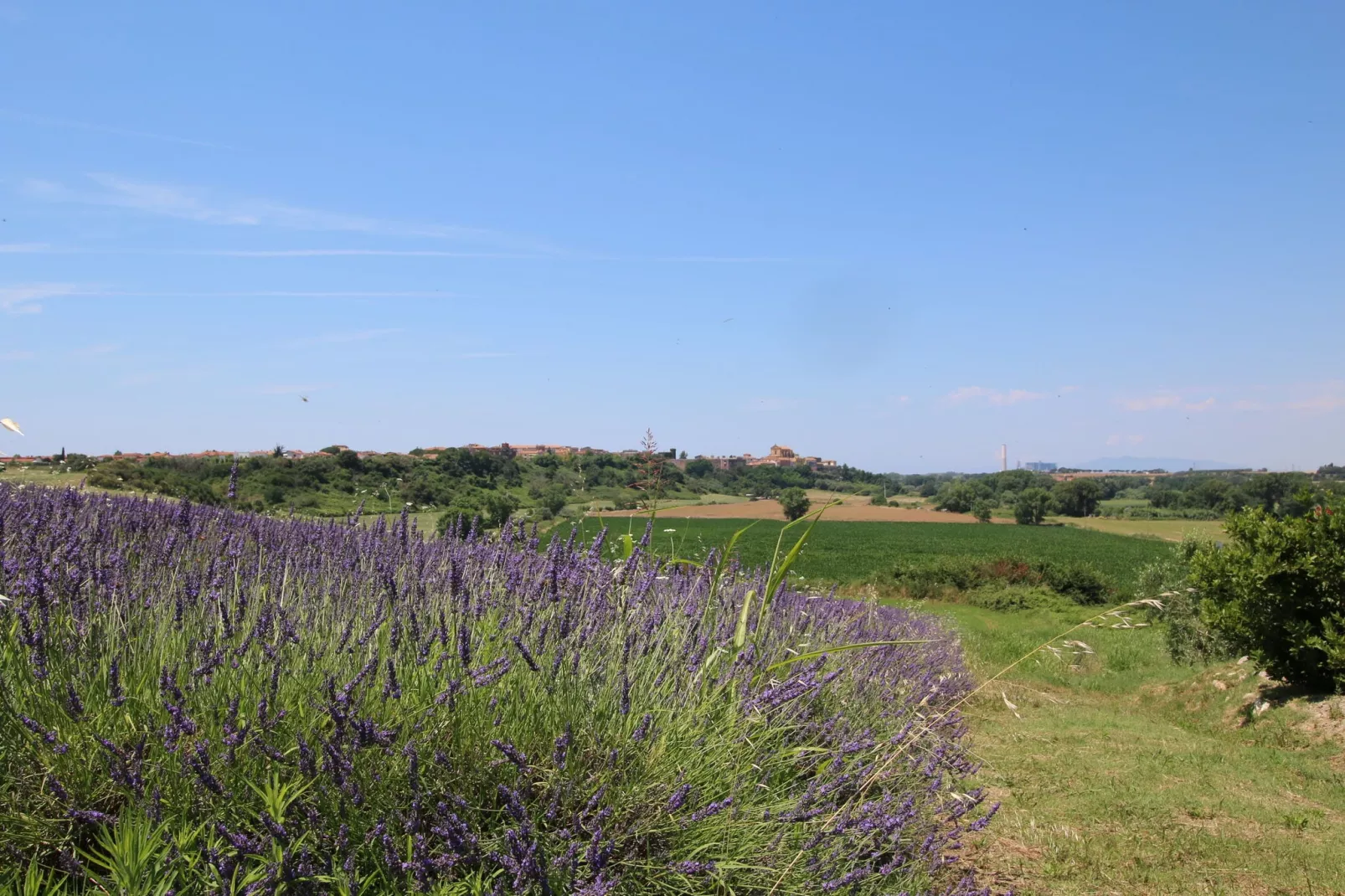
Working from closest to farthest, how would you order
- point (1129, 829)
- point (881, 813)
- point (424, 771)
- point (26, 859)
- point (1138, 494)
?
point (26, 859) → point (424, 771) → point (881, 813) → point (1129, 829) → point (1138, 494)

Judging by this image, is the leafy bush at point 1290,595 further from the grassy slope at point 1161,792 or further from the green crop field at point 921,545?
the green crop field at point 921,545

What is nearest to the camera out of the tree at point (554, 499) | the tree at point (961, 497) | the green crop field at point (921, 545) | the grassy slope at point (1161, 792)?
the grassy slope at point (1161, 792)

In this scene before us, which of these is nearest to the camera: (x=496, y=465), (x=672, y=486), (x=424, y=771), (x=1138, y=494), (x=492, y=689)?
(x=424, y=771)

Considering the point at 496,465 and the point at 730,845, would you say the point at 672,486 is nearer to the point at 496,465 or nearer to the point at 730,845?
the point at 730,845

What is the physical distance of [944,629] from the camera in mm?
10375

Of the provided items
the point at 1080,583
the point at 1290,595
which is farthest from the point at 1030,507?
the point at 1290,595

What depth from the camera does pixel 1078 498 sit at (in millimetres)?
71812

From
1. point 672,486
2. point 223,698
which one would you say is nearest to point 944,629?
point 672,486

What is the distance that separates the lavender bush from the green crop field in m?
25.3

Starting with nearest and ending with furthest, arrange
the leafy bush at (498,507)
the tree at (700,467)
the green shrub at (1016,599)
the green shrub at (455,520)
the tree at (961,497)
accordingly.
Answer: the green shrub at (455,520) < the leafy bush at (498,507) < the tree at (700,467) < the green shrub at (1016,599) < the tree at (961,497)

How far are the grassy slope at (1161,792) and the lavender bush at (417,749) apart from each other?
65cm

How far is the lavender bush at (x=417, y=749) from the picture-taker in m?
2.05

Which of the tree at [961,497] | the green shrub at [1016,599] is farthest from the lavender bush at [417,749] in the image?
the tree at [961,497]

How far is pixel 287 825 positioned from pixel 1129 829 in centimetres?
390
